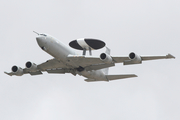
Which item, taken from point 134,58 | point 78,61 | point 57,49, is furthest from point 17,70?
point 134,58

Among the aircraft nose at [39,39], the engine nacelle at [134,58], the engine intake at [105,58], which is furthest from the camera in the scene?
the engine intake at [105,58]

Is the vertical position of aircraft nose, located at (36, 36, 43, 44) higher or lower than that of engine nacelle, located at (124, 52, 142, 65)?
higher

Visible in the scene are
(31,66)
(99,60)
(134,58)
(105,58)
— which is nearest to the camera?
(134,58)

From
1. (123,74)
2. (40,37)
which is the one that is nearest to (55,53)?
(40,37)

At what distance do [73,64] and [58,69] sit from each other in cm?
536

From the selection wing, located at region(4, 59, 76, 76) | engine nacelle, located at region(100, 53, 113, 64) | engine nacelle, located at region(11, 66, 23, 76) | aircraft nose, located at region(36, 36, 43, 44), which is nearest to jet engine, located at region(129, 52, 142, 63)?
engine nacelle, located at region(100, 53, 113, 64)

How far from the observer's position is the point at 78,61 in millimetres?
45625

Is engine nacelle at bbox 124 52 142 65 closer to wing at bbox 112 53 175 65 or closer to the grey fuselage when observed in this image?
wing at bbox 112 53 175 65

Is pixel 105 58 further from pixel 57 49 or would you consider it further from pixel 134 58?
pixel 57 49

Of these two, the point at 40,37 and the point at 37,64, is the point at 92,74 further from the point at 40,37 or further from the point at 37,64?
the point at 40,37

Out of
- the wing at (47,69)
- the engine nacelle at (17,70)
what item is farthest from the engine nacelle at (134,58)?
the engine nacelle at (17,70)

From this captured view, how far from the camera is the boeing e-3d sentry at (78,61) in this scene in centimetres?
4262

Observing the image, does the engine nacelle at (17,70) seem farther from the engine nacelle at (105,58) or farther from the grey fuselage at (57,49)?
the engine nacelle at (105,58)

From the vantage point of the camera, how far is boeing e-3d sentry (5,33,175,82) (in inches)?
1678
